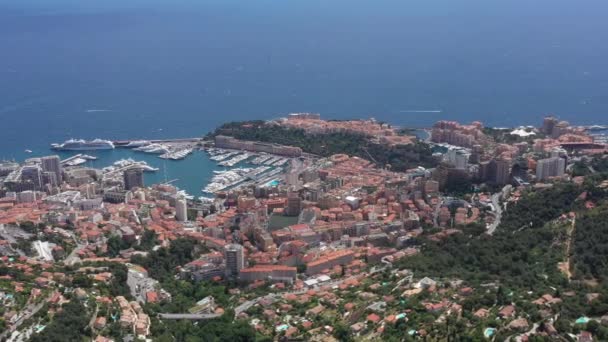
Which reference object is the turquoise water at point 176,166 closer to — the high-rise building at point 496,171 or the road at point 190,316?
Result: the high-rise building at point 496,171

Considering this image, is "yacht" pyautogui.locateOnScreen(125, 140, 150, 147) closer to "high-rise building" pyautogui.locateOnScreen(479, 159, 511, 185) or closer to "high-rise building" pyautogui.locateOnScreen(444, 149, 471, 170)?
"high-rise building" pyautogui.locateOnScreen(444, 149, 471, 170)

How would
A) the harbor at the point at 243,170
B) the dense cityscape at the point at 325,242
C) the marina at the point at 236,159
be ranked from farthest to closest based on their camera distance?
the marina at the point at 236,159, the harbor at the point at 243,170, the dense cityscape at the point at 325,242

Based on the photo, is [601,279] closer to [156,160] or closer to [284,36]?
[156,160]

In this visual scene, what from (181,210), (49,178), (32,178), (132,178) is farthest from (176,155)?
(181,210)

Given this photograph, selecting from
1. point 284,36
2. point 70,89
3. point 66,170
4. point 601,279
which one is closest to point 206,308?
point 601,279

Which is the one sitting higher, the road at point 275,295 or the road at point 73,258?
the road at point 73,258

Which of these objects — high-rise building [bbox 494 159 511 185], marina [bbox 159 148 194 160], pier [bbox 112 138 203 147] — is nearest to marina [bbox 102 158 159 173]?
marina [bbox 159 148 194 160]

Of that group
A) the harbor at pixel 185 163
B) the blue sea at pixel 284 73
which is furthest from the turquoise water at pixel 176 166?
the blue sea at pixel 284 73
